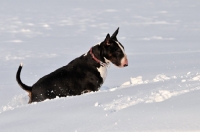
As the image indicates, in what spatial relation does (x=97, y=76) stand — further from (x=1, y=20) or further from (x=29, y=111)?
(x=1, y=20)

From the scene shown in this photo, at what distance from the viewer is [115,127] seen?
11.5 ft

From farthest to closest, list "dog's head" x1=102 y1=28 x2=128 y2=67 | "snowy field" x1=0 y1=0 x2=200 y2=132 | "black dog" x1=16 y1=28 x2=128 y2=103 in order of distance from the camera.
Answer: "dog's head" x1=102 y1=28 x2=128 y2=67, "black dog" x1=16 y1=28 x2=128 y2=103, "snowy field" x1=0 y1=0 x2=200 y2=132

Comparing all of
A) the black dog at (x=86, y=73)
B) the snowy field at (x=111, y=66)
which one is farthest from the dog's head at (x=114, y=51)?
the snowy field at (x=111, y=66)

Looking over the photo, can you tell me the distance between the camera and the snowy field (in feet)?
12.3

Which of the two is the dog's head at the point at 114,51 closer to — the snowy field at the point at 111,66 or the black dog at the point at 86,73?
the black dog at the point at 86,73

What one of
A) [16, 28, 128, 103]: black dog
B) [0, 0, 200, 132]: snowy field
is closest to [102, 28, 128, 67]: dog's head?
[16, 28, 128, 103]: black dog

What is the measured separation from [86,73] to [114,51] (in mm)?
468

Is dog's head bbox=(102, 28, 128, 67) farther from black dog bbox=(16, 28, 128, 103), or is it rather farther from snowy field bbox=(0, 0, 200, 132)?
snowy field bbox=(0, 0, 200, 132)

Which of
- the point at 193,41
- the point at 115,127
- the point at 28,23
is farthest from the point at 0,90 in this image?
the point at 28,23

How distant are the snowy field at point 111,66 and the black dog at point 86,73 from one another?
40 centimetres

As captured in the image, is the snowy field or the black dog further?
the black dog

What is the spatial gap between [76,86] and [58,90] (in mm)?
260

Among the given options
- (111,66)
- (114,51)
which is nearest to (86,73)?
(114,51)

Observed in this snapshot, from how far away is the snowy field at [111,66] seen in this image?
3746mm
